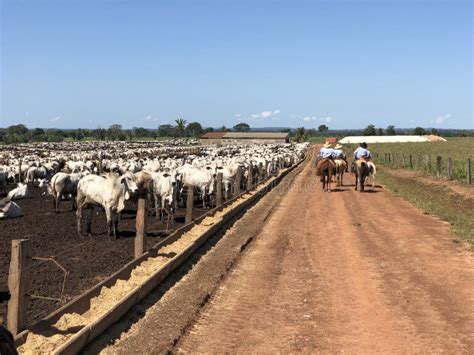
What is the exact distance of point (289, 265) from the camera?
12.0 meters

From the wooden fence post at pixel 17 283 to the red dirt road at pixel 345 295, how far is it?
2206mm

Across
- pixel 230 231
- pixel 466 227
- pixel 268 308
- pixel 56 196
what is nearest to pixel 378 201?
pixel 466 227

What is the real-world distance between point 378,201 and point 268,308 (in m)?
16.1

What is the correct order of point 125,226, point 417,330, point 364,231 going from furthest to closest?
point 125,226
point 364,231
point 417,330

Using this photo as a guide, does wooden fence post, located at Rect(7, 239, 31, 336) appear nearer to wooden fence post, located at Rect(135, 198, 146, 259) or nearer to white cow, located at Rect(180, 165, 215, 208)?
wooden fence post, located at Rect(135, 198, 146, 259)

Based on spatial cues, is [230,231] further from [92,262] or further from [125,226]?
[92,262]

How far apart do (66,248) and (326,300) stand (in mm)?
7952

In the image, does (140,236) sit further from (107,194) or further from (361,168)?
(361,168)

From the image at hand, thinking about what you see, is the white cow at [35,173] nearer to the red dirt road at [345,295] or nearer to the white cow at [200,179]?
the white cow at [200,179]

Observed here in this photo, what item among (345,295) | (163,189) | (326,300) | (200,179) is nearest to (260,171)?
(200,179)

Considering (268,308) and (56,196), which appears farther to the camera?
(56,196)

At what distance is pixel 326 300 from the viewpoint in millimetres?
9422

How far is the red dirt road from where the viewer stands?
299 inches

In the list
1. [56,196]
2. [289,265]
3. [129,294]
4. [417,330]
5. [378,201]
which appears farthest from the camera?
[378,201]
